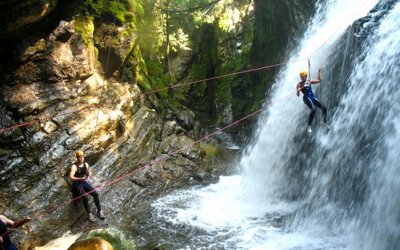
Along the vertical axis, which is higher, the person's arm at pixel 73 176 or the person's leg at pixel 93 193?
the person's arm at pixel 73 176

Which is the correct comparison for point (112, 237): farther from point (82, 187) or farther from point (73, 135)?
point (73, 135)

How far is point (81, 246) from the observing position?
29.0ft

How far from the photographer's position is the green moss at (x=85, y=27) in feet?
47.0

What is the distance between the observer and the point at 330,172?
39.2 feet

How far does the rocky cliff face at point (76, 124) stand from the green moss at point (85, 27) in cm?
4

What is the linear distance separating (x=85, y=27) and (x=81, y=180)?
21.2ft

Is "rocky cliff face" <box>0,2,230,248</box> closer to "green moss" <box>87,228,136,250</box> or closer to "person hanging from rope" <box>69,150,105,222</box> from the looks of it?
"person hanging from rope" <box>69,150,105,222</box>

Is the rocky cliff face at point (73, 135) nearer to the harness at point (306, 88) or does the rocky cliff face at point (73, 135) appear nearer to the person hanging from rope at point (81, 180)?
the person hanging from rope at point (81, 180)

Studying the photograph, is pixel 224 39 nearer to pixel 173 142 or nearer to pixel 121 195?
pixel 173 142

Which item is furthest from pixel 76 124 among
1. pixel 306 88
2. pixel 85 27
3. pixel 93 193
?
pixel 306 88

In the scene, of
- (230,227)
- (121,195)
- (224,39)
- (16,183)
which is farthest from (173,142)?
(224,39)

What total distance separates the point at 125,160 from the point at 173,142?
9.85 ft

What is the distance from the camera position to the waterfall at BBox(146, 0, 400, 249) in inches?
387

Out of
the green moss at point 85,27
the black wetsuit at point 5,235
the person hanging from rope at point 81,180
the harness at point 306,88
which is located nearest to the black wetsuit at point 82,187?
the person hanging from rope at point 81,180
